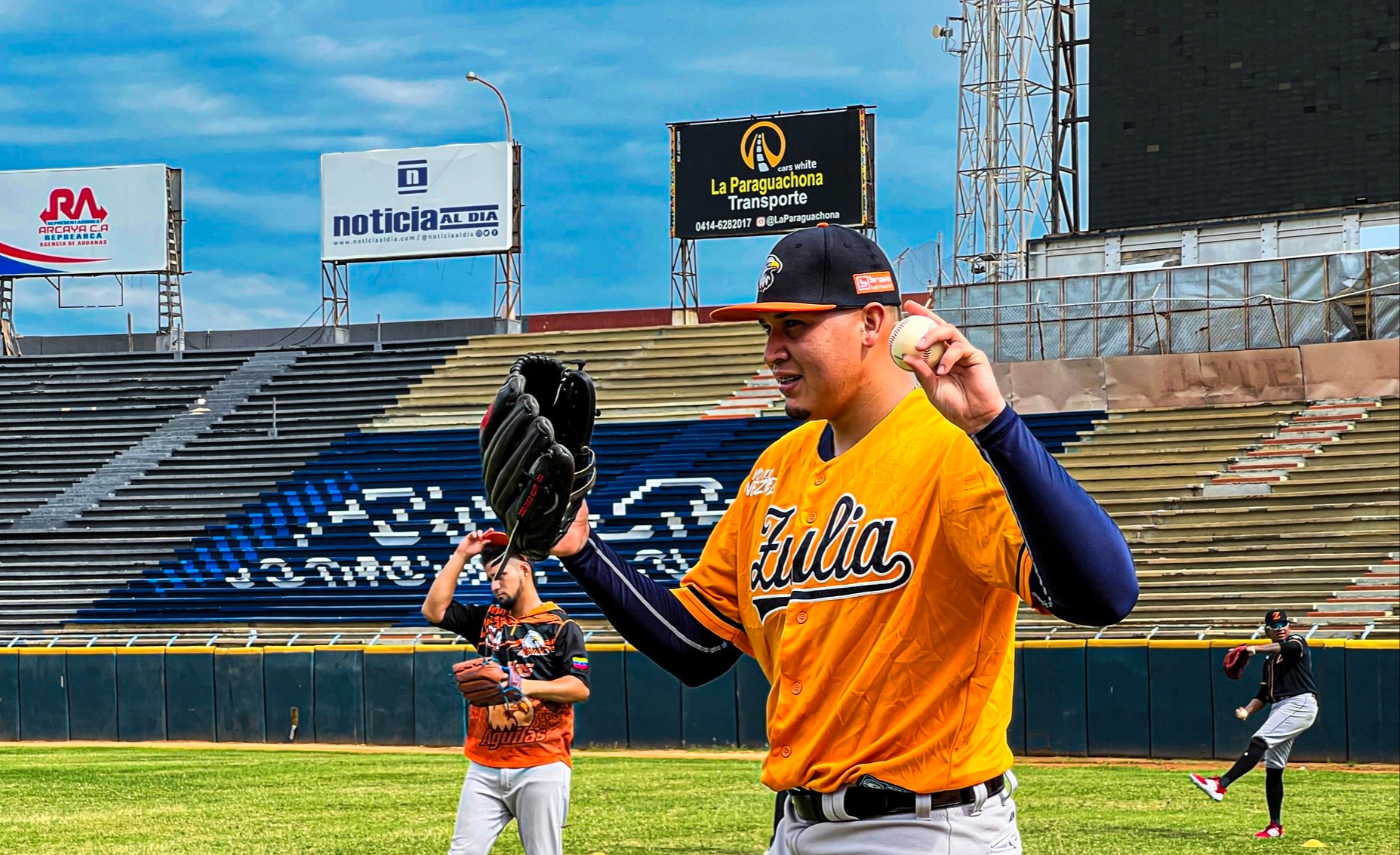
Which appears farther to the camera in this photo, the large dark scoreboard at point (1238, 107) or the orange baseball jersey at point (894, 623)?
the large dark scoreboard at point (1238, 107)

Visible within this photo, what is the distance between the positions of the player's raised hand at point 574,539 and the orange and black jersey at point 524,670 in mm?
3454

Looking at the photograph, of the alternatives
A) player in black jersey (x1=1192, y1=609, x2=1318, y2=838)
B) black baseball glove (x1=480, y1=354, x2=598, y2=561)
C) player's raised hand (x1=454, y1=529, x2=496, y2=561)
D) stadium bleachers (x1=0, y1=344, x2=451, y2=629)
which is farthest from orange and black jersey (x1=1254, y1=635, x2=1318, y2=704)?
stadium bleachers (x1=0, y1=344, x2=451, y2=629)

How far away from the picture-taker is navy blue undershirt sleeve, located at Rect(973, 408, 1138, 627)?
9.12 ft

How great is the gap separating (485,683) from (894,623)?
3592mm

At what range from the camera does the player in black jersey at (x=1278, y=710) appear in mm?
12445

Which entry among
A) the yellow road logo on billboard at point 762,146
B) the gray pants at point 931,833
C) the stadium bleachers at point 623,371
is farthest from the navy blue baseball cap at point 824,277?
the yellow road logo on billboard at point 762,146

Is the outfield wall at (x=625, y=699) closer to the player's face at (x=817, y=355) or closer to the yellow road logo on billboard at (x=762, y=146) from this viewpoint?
the player's face at (x=817, y=355)

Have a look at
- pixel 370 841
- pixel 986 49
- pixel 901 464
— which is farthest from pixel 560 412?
pixel 986 49

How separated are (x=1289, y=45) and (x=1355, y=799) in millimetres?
18150

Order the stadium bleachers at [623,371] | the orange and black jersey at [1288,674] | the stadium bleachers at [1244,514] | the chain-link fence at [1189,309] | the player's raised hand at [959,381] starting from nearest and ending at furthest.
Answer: the player's raised hand at [959,381] → the orange and black jersey at [1288,674] → the stadium bleachers at [1244,514] → the chain-link fence at [1189,309] → the stadium bleachers at [623,371]

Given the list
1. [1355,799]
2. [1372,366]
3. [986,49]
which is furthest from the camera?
[986,49]

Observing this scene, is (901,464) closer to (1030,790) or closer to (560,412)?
(560,412)

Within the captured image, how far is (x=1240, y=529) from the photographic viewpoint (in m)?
23.3

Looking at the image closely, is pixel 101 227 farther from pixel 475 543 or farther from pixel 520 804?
pixel 475 543
